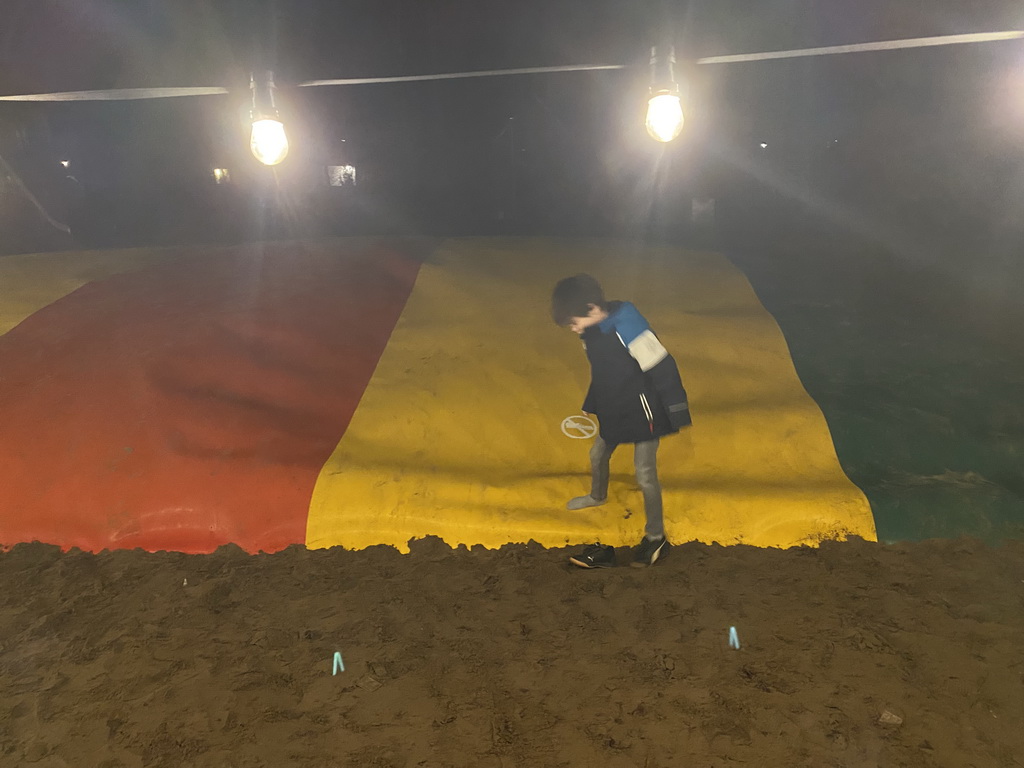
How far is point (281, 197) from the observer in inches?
554

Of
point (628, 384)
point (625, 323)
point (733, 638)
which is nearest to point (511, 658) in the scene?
point (733, 638)

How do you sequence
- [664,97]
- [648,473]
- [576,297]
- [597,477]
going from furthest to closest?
[664,97] → [597,477] → [648,473] → [576,297]

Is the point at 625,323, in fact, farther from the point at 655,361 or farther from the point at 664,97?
the point at 664,97

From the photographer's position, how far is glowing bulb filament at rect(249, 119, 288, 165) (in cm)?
525

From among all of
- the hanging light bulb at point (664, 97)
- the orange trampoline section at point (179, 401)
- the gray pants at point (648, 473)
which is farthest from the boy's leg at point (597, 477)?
the hanging light bulb at point (664, 97)

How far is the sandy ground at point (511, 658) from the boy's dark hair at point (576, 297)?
1.44 metres

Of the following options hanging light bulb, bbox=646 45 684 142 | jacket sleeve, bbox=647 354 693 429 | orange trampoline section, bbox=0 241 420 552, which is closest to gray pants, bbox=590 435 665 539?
jacket sleeve, bbox=647 354 693 429

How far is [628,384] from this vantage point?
3113mm

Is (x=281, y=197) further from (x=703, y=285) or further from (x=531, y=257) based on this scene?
(x=703, y=285)

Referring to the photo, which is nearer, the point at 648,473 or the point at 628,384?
the point at 628,384

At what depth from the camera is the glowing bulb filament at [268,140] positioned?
5.25 meters

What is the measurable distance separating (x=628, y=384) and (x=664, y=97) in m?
3.01

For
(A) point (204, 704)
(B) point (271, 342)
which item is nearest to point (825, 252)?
(B) point (271, 342)

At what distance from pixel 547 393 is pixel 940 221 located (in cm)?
895
